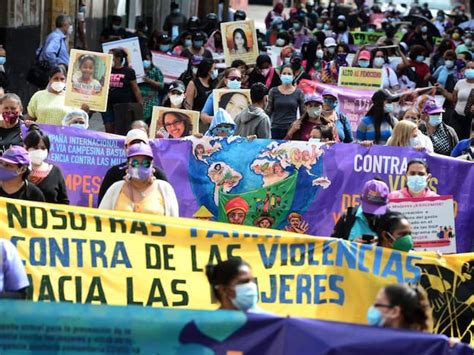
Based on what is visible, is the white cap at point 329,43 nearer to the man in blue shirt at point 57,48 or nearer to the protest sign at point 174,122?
the man in blue shirt at point 57,48

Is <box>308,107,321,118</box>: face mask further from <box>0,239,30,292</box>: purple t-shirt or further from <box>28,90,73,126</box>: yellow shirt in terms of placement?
<box>0,239,30,292</box>: purple t-shirt

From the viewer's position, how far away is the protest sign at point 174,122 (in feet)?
46.6

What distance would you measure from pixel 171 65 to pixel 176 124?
7.21 metres

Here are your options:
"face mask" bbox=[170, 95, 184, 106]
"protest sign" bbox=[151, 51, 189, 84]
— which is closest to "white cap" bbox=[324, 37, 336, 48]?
"protest sign" bbox=[151, 51, 189, 84]

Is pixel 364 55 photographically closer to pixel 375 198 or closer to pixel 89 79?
pixel 89 79

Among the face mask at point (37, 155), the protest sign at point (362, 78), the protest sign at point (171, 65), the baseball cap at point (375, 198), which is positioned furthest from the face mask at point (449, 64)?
the baseball cap at point (375, 198)

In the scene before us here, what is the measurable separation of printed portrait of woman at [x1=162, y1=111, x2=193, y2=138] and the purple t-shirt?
632 cm

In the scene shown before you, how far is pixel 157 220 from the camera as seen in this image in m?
9.50

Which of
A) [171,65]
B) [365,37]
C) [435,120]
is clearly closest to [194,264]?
[435,120]

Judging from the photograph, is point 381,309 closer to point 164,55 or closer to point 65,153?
point 65,153

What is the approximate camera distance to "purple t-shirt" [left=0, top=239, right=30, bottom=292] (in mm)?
7871

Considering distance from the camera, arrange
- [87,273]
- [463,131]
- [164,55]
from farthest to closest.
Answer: [164,55] < [463,131] < [87,273]

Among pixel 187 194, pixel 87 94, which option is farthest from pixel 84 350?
pixel 87 94

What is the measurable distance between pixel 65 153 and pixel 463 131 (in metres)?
5.83
